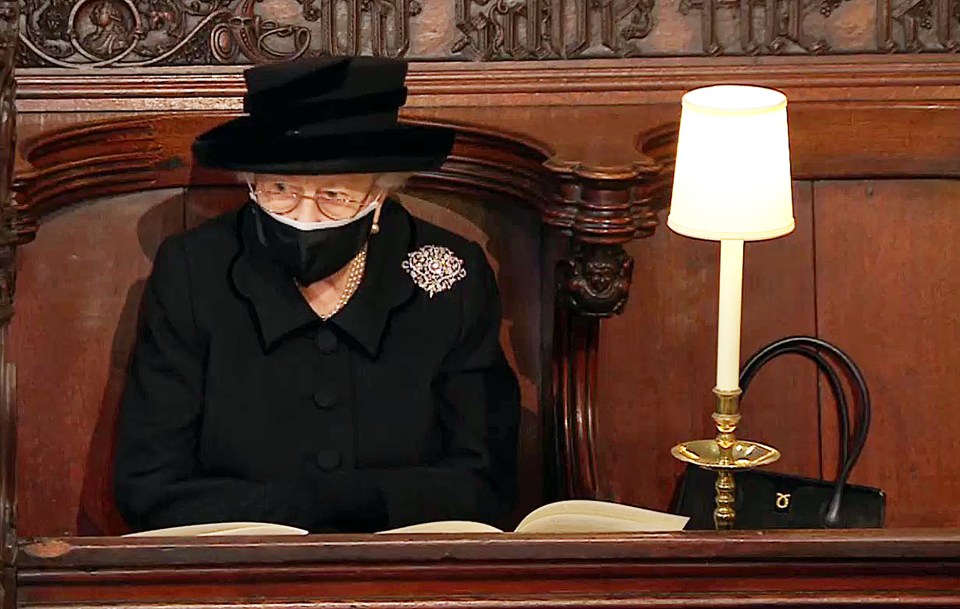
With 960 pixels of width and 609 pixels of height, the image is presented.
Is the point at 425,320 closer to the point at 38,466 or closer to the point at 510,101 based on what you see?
the point at 510,101

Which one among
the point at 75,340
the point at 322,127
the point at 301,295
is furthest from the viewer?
the point at 75,340

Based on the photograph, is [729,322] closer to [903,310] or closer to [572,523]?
[572,523]

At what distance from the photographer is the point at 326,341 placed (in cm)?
261

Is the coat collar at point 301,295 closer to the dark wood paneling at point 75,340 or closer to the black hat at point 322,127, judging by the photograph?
the black hat at point 322,127

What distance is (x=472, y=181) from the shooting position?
2.87 metres

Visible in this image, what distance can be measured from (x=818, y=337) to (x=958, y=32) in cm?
57

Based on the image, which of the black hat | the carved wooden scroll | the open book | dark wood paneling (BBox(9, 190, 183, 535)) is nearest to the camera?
the carved wooden scroll

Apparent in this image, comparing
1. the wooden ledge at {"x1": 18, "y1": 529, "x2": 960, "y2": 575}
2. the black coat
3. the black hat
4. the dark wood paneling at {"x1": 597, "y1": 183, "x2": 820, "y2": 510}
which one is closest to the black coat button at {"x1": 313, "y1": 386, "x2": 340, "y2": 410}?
the black coat

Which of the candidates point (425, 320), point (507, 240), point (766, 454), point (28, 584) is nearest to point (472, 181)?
point (507, 240)

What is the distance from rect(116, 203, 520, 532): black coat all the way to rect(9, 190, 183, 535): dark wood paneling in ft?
0.78

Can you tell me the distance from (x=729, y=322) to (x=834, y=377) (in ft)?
1.84

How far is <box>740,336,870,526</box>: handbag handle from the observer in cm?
252

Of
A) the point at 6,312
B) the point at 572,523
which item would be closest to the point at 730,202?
the point at 572,523

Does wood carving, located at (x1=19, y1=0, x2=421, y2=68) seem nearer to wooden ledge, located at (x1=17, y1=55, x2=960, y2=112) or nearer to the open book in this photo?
wooden ledge, located at (x1=17, y1=55, x2=960, y2=112)
